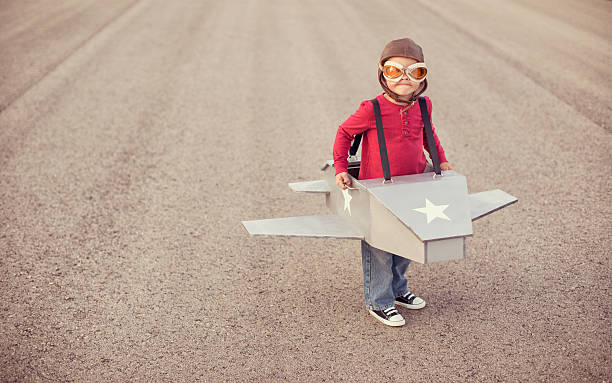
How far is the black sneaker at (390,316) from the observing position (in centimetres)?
375

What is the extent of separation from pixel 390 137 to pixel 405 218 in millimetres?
627

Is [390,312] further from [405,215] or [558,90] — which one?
[558,90]

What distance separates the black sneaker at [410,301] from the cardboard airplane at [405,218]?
0.77m

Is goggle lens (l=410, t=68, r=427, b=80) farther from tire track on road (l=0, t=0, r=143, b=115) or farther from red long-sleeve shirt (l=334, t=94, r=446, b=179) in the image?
tire track on road (l=0, t=0, r=143, b=115)

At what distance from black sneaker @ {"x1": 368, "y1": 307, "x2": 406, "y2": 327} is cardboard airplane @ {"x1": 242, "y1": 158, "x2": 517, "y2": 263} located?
0.65 m

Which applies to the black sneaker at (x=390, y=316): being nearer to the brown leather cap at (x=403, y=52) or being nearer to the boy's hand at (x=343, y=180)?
the boy's hand at (x=343, y=180)

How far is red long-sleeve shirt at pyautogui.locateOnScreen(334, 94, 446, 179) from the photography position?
11.5 feet

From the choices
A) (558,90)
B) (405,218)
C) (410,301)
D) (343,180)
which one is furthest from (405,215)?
(558,90)

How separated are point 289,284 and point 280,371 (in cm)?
100

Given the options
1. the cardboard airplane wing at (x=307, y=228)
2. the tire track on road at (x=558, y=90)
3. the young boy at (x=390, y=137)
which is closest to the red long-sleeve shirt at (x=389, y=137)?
the young boy at (x=390, y=137)

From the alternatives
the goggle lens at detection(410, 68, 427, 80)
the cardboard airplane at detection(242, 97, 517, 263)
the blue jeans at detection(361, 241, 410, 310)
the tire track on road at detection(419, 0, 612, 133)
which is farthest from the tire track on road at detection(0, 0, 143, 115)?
the tire track on road at detection(419, 0, 612, 133)

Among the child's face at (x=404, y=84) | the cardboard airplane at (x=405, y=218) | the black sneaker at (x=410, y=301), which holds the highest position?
the child's face at (x=404, y=84)

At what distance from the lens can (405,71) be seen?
3.37m

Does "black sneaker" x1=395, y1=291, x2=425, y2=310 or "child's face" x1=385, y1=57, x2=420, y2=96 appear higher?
"child's face" x1=385, y1=57, x2=420, y2=96
